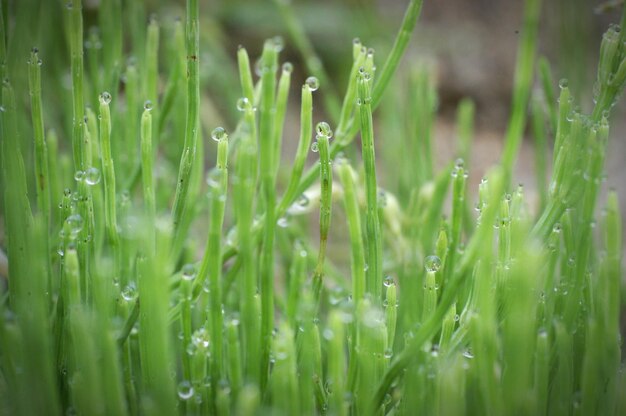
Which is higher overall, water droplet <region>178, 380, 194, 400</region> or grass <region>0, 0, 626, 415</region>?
grass <region>0, 0, 626, 415</region>

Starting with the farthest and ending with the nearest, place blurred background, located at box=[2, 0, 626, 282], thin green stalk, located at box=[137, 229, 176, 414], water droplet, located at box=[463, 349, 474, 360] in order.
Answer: blurred background, located at box=[2, 0, 626, 282] < water droplet, located at box=[463, 349, 474, 360] < thin green stalk, located at box=[137, 229, 176, 414]

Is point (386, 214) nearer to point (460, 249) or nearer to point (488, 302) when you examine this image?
point (460, 249)

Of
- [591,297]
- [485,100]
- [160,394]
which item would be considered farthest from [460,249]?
[485,100]

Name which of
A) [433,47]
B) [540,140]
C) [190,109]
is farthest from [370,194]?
[433,47]

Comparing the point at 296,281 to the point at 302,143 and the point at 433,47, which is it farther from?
the point at 433,47

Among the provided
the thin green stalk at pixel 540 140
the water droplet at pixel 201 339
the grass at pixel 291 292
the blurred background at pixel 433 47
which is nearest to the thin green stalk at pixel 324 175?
the grass at pixel 291 292

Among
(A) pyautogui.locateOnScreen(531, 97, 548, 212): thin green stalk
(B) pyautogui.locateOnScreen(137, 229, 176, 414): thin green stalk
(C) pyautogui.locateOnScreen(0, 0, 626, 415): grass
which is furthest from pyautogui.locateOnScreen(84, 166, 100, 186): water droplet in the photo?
(A) pyautogui.locateOnScreen(531, 97, 548, 212): thin green stalk

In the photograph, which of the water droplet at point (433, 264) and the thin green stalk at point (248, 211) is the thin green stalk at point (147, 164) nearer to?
the thin green stalk at point (248, 211)

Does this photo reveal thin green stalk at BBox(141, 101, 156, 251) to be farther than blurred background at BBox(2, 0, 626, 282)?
No

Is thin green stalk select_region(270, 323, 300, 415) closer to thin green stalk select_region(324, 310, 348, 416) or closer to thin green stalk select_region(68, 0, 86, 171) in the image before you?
thin green stalk select_region(324, 310, 348, 416)
